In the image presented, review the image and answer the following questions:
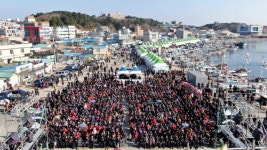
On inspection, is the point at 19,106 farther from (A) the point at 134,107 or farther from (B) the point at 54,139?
(A) the point at 134,107

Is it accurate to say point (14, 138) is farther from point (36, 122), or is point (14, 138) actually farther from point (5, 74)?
point (5, 74)

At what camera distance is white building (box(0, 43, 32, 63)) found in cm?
4459

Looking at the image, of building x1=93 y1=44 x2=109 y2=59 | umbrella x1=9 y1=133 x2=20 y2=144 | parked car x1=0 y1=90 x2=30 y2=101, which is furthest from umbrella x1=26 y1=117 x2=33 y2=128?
building x1=93 y1=44 x2=109 y2=59

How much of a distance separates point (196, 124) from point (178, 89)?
8.92 m

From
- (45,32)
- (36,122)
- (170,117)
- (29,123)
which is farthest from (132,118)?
(45,32)

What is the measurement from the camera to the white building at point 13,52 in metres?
44.6

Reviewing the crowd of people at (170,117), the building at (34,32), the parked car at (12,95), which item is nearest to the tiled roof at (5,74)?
the parked car at (12,95)

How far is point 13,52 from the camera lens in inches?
1841

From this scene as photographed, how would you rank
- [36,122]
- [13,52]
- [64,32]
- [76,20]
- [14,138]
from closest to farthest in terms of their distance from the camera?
[14,138], [36,122], [13,52], [64,32], [76,20]

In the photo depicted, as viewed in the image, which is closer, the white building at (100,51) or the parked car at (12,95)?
the parked car at (12,95)

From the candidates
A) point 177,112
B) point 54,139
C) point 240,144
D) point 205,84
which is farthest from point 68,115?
point 205,84

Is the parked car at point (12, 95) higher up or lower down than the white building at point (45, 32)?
lower down

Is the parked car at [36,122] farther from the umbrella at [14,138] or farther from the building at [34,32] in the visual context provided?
the building at [34,32]

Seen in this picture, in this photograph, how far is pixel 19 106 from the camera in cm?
1300
